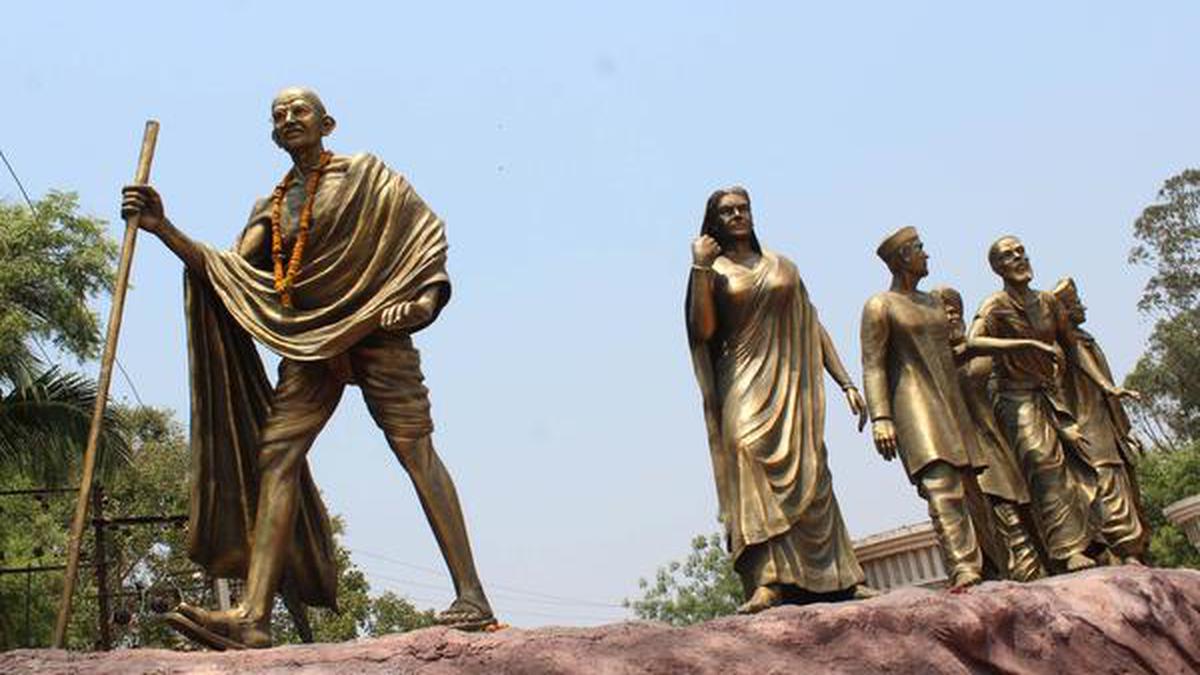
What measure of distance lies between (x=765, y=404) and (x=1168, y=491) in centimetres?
2214

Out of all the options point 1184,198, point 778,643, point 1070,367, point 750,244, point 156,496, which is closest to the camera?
point 778,643

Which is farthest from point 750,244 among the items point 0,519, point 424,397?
point 0,519

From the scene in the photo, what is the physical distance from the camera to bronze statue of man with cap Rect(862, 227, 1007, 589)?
8.29 m

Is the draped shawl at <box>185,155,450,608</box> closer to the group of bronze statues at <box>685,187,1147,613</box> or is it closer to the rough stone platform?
the rough stone platform

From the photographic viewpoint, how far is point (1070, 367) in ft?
34.5

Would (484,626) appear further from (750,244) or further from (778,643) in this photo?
(750,244)

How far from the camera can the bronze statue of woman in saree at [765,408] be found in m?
7.33

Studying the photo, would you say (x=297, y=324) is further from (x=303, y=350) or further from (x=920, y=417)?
(x=920, y=417)

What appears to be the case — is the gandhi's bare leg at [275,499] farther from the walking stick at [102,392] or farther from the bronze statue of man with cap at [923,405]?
the bronze statue of man with cap at [923,405]

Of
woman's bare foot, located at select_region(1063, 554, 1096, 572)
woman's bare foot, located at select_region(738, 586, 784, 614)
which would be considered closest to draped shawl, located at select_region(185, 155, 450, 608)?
woman's bare foot, located at select_region(738, 586, 784, 614)

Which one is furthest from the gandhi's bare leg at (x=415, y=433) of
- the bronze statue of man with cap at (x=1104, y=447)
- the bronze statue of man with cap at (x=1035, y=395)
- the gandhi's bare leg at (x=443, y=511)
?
the bronze statue of man with cap at (x=1104, y=447)

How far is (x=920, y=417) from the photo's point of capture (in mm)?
8430

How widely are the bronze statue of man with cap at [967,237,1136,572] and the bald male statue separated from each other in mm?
4019

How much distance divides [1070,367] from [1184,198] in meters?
24.4
